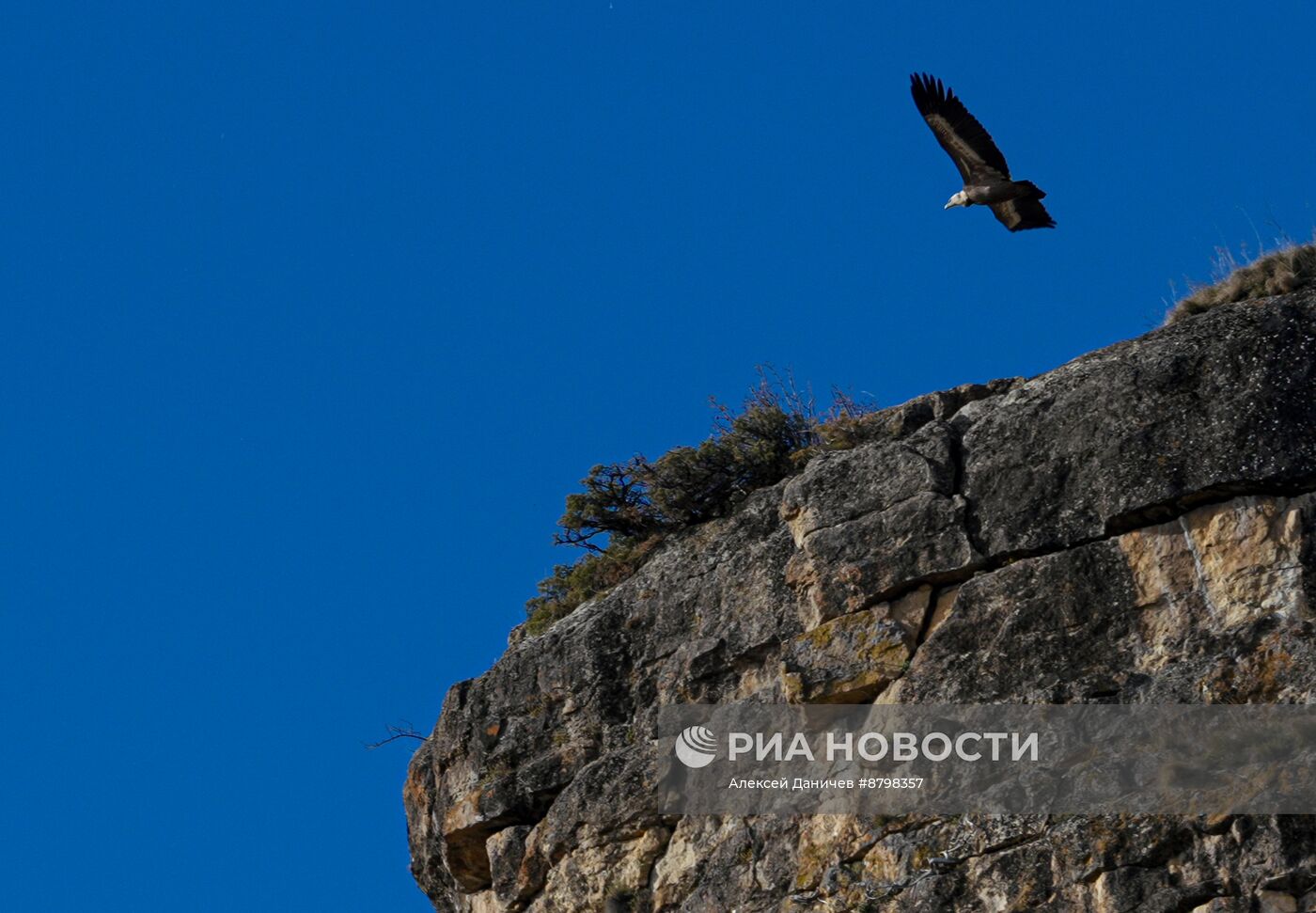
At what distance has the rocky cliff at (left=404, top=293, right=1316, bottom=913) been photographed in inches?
587

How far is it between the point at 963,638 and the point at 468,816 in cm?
588

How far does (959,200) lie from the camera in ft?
69.1

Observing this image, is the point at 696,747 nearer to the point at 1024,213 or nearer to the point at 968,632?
the point at 968,632

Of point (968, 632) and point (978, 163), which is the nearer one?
point (968, 632)

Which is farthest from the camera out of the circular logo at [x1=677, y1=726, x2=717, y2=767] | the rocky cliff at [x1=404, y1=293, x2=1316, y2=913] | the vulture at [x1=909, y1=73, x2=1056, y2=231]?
the vulture at [x1=909, y1=73, x2=1056, y2=231]

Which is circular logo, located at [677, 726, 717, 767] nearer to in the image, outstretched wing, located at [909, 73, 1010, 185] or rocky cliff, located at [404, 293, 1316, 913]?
rocky cliff, located at [404, 293, 1316, 913]

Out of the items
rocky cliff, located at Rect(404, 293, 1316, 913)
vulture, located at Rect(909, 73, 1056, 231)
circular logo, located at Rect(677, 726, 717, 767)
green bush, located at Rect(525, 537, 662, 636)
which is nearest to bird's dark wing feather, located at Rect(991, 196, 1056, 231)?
vulture, located at Rect(909, 73, 1056, 231)

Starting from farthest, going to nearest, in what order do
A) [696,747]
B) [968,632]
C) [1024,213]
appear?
[1024,213]
[696,747]
[968,632]

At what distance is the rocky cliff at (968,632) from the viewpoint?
14.9 meters

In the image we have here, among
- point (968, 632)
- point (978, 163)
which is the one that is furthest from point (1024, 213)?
point (968, 632)

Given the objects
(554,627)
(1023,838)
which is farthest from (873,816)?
(554,627)

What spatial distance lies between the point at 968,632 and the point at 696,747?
117 inches

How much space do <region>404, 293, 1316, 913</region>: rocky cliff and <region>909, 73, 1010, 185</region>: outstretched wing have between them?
313 centimetres

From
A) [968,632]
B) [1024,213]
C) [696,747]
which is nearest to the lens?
[968,632]
